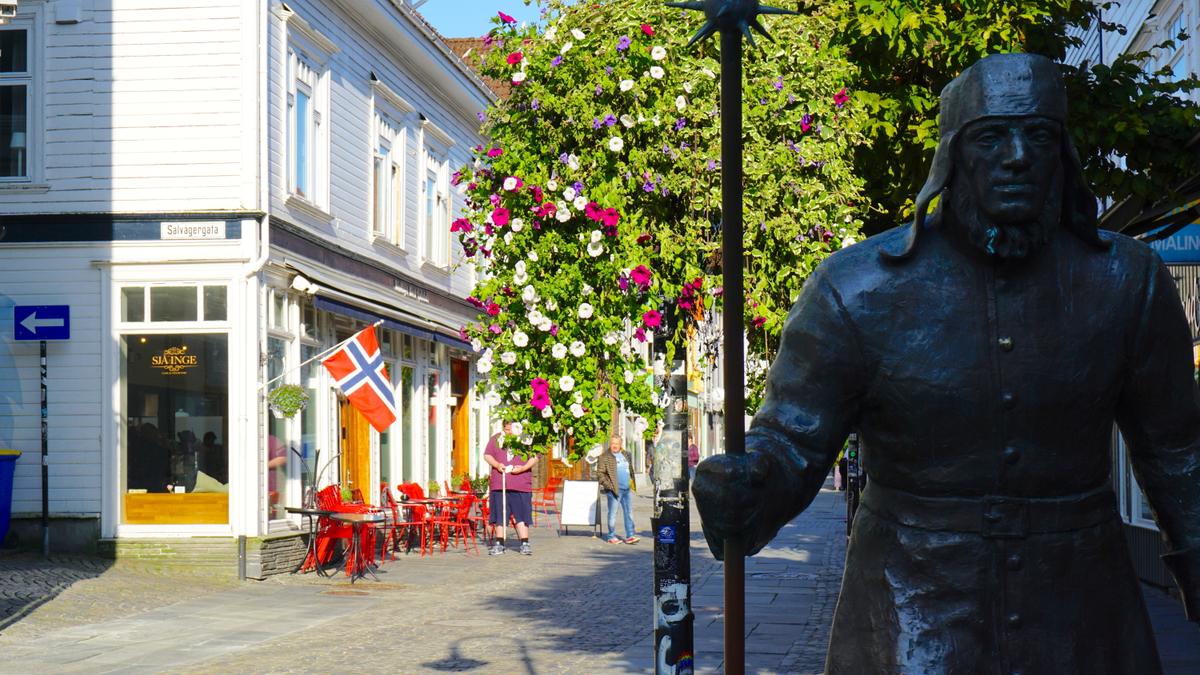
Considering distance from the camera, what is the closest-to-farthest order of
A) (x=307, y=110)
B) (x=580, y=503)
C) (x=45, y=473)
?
1. (x=45, y=473)
2. (x=307, y=110)
3. (x=580, y=503)

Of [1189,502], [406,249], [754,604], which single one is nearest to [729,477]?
[1189,502]

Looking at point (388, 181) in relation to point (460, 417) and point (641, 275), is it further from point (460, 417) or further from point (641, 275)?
point (641, 275)

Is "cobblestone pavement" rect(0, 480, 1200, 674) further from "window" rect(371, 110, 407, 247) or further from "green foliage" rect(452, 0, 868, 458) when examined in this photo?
"window" rect(371, 110, 407, 247)

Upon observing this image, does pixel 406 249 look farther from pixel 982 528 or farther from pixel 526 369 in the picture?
pixel 982 528

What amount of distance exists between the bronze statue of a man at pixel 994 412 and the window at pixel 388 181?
22.0 m

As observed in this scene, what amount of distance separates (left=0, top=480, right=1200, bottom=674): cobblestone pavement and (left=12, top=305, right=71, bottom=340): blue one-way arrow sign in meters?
2.58

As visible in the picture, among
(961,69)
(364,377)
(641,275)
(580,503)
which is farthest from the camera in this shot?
(580,503)

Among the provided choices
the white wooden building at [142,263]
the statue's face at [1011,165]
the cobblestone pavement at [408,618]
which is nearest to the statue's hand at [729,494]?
the statue's face at [1011,165]

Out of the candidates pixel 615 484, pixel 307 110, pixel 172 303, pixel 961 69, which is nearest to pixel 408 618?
pixel 172 303

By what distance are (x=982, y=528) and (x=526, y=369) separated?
5941 millimetres

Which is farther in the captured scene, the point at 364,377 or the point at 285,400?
the point at 364,377

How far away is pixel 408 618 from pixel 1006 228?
12.1 metres

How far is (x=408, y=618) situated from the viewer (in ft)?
47.4

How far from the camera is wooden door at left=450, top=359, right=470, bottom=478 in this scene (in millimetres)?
31312
